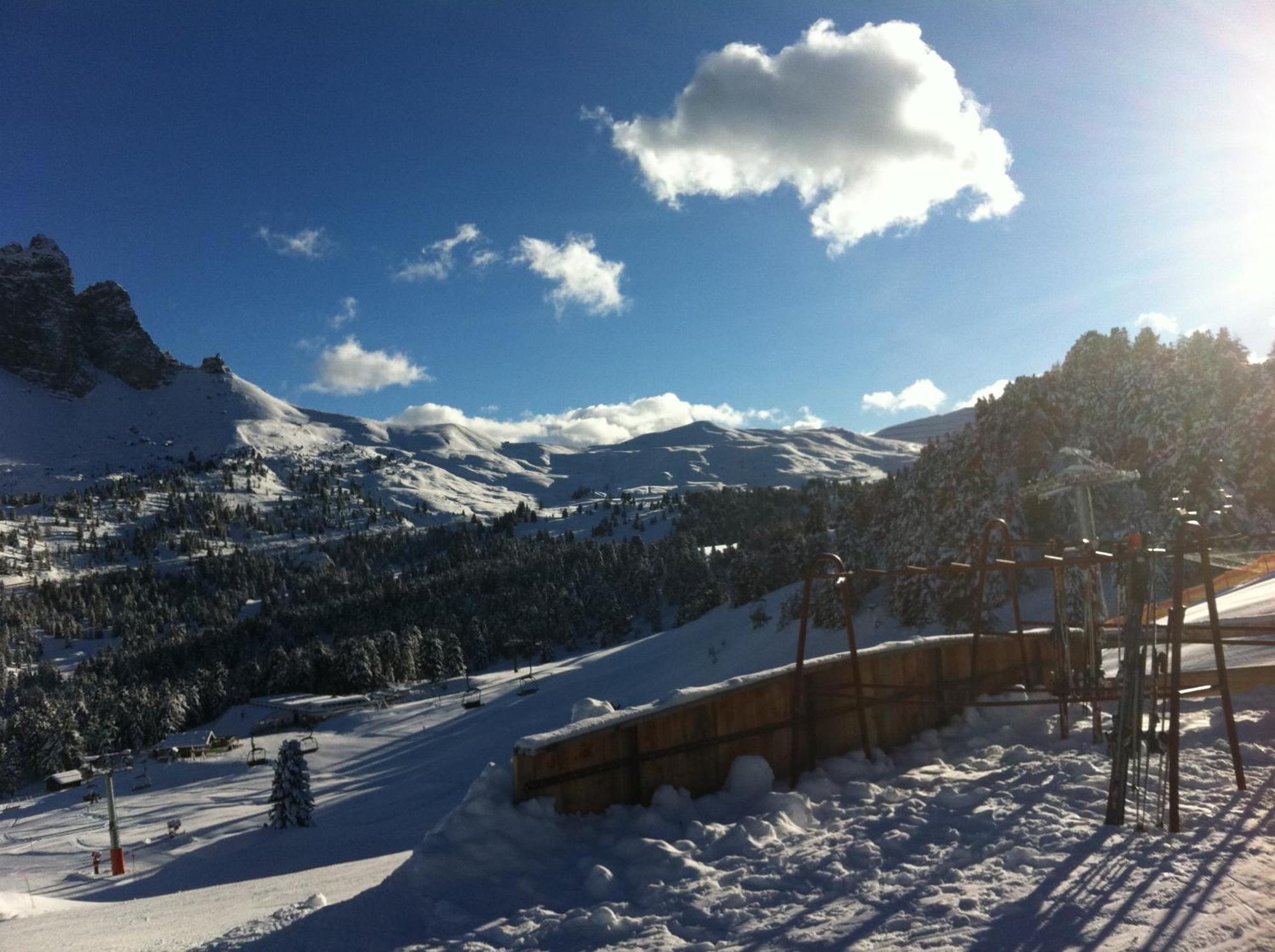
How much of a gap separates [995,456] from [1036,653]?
3145 cm

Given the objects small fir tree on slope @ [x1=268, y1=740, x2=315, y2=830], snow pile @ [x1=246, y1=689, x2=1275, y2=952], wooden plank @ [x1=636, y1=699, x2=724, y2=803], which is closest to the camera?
snow pile @ [x1=246, y1=689, x2=1275, y2=952]

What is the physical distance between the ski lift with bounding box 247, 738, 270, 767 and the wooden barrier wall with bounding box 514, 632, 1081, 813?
65576mm

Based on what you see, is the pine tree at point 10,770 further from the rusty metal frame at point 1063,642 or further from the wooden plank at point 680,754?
the rusty metal frame at point 1063,642

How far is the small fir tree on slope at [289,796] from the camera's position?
126 ft

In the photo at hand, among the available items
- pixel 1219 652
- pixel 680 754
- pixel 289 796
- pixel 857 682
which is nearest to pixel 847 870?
pixel 680 754

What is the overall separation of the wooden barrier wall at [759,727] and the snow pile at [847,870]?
28 cm

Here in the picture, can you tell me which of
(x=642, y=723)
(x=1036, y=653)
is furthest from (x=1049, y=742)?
(x=642, y=723)

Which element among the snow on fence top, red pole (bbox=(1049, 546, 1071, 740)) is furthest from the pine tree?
red pole (bbox=(1049, 546, 1071, 740))

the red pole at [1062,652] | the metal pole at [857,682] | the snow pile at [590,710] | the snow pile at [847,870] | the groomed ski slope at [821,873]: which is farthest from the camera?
the red pole at [1062,652]

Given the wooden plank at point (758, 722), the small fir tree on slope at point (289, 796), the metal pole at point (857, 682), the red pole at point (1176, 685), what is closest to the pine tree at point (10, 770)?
the small fir tree on slope at point (289, 796)

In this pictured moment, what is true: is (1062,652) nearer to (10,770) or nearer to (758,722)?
(758,722)

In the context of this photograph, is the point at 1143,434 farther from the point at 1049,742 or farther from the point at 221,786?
the point at 221,786

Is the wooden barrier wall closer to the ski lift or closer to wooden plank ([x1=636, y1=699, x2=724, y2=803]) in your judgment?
wooden plank ([x1=636, y1=699, x2=724, y2=803])

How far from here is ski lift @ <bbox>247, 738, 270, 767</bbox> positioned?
6458 centimetres
